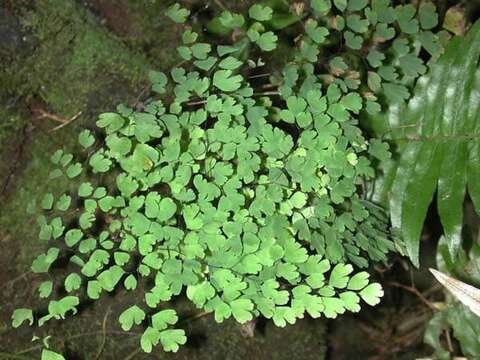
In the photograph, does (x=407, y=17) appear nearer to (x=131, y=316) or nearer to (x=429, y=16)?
(x=429, y=16)

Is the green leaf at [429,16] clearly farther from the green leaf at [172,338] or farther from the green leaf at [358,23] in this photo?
the green leaf at [172,338]

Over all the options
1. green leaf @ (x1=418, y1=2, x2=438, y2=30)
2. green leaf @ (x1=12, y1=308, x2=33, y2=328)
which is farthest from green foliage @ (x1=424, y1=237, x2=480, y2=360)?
green leaf @ (x1=12, y1=308, x2=33, y2=328)

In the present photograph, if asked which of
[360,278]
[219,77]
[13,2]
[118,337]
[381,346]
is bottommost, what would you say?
[381,346]

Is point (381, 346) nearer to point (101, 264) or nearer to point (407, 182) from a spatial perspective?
point (407, 182)

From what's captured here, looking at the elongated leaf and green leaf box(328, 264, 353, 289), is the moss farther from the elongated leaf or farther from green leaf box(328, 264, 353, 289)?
the elongated leaf

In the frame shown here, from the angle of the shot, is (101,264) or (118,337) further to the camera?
(118,337)

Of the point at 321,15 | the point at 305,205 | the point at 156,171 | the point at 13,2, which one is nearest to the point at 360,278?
the point at 305,205

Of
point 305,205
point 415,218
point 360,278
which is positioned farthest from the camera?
point 415,218

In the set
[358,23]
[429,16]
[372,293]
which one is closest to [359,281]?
[372,293]
